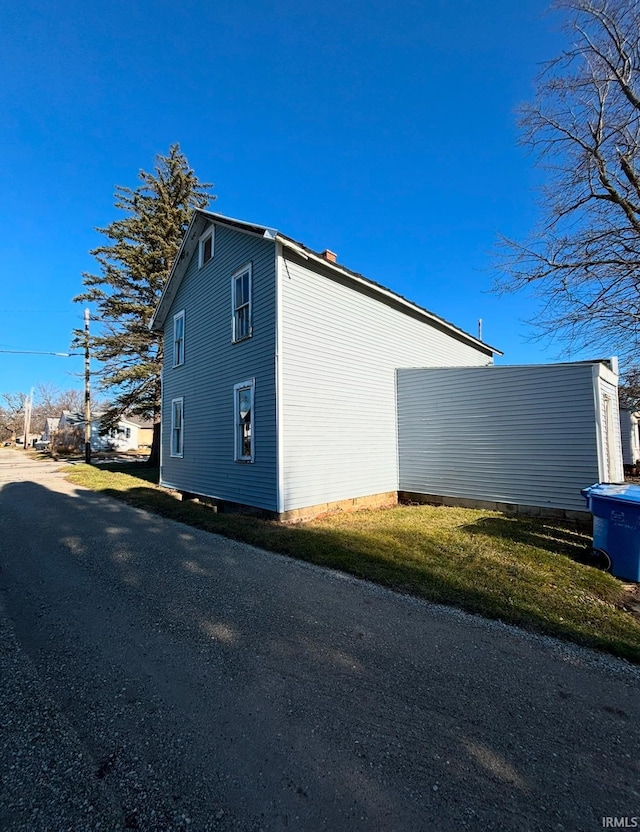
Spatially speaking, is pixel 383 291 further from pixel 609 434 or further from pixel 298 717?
pixel 298 717

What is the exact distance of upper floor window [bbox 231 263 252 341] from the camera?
9398 mm

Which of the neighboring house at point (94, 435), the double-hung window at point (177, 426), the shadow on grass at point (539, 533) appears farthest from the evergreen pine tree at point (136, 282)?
the shadow on grass at point (539, 533)

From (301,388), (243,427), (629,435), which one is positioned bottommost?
(629,435)

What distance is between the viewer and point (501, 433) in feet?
30.1

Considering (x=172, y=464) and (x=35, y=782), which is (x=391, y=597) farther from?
(x=172, y=464)

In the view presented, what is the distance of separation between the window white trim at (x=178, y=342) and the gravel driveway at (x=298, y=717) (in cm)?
945

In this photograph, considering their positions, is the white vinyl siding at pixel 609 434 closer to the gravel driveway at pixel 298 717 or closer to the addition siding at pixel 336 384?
the addition siding at pixel 336 384

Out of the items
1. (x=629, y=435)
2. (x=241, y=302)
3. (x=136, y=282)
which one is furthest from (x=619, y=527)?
(x=136, y=282)

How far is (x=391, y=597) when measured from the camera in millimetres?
4309

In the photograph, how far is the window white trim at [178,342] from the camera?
12.8 metres

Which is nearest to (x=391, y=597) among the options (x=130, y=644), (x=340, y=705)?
(x=340, y=705)

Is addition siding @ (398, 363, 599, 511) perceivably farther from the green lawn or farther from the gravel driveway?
the gravel driveway

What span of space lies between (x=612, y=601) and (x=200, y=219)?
41.4 feet

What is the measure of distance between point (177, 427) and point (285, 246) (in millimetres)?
7245
